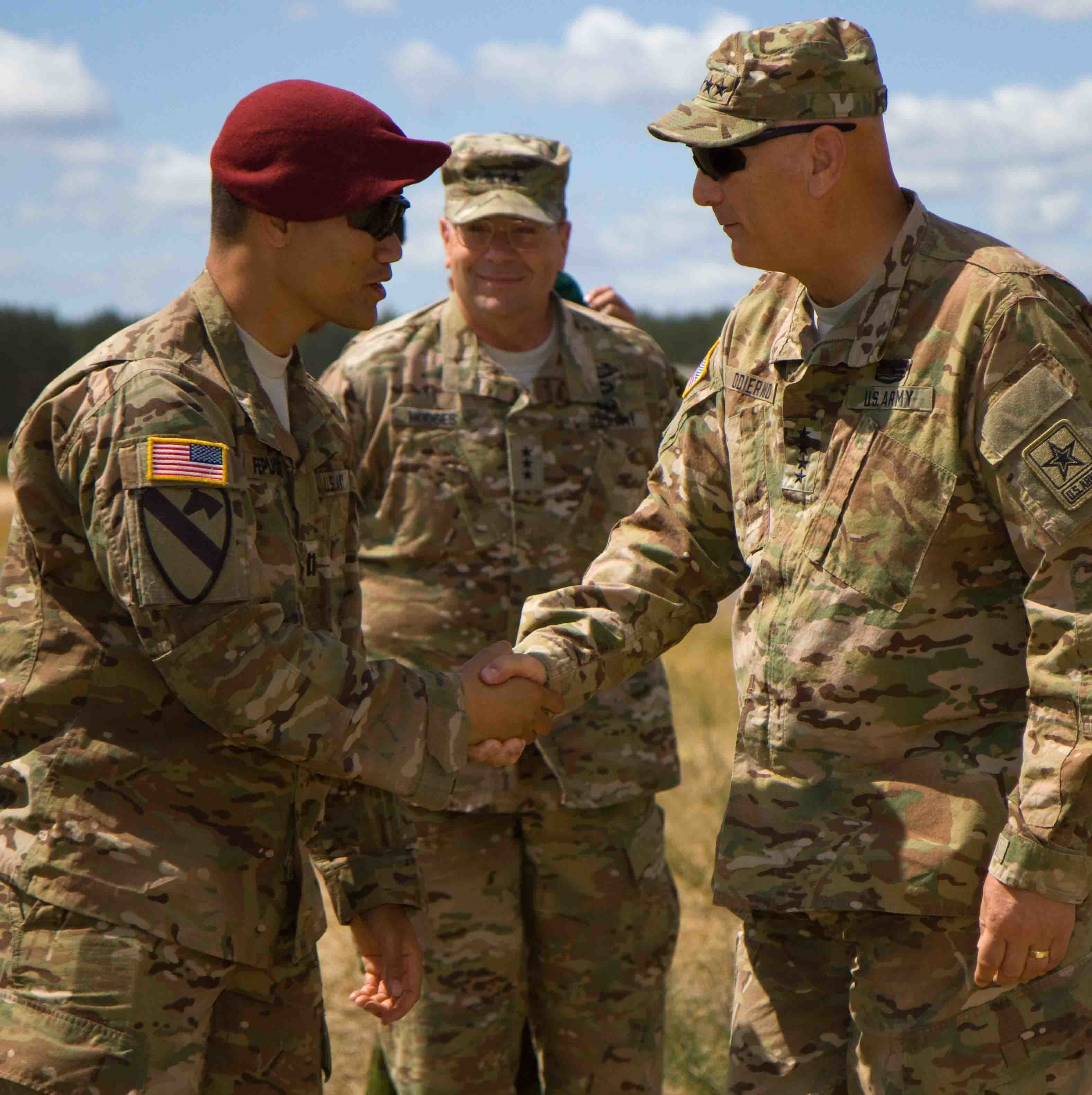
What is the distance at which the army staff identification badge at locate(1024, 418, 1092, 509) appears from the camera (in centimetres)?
282

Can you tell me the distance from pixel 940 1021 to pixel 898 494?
0.98 metres

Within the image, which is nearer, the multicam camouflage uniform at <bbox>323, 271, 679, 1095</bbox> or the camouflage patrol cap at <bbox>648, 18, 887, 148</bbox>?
the camouflage patrol cap at <bbox>648, 18, 887, 148</bbox>

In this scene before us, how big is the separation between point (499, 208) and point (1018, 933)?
2.86 metres

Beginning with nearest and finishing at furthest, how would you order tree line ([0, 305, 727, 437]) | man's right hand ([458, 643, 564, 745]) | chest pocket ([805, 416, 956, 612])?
chest pocket ([805, 416, 956, 612]), man's right hand ([458, 643, 564, 745]), tree line ([0, 305, 727, 437])

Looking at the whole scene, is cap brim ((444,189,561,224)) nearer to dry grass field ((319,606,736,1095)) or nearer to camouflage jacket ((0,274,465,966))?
camouflage jacket ((0,274,465,966))

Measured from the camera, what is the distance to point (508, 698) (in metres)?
3.56

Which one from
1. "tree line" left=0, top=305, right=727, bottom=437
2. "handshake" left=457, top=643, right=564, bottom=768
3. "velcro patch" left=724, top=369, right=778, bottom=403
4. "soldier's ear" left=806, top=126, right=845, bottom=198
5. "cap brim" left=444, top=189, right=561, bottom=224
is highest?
"tree line" left=0, top=305, right=727, bottom=437

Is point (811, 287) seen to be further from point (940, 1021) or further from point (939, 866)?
point (940, 1021)

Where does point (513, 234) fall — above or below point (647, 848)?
above

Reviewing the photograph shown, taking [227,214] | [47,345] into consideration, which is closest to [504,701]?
[227,214]

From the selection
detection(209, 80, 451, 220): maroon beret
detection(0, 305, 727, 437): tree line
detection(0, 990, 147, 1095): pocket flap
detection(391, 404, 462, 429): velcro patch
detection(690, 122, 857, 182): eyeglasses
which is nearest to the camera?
detection(0, 990, 147, 1095): pocket flap

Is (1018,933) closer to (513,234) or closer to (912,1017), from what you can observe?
(912,1017)

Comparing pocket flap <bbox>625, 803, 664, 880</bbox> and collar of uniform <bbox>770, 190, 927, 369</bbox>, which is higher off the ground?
collar of uniform <bbox>770, 190, 927, 369</bbox>

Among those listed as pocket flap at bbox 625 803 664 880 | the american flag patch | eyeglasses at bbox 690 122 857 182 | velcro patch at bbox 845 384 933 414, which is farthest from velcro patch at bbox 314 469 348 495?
pocket flap at bbox 625 803 664 880
